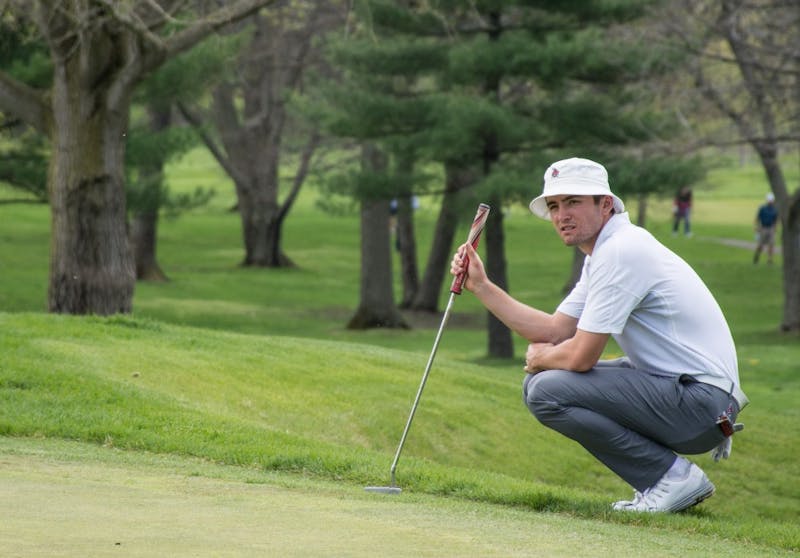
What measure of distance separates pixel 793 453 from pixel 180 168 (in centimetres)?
6862

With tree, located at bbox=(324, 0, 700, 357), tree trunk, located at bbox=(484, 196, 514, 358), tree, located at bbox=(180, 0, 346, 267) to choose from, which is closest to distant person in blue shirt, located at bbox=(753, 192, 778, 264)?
tree, located at bbox=(180, 0, 346, 267)

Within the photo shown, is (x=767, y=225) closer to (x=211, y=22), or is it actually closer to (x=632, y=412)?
(x=211, y=22)

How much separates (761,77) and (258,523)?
19950mm

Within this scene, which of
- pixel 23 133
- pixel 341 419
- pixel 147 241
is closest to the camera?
pixel 341 419

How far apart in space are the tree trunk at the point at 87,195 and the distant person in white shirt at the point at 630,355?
1053 cm

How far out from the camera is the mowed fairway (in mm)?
4688

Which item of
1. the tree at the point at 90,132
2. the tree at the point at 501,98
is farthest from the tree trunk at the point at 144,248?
the tree at the point at 90,132

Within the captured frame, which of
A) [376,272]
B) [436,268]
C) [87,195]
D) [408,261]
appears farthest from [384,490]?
[408,261]

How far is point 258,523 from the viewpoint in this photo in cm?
522

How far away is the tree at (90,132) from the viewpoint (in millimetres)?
15891

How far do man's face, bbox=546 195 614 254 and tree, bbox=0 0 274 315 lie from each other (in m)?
9.87

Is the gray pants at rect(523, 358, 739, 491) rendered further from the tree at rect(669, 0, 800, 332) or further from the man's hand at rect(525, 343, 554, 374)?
the tree at rect(669, 0, 800, 332)

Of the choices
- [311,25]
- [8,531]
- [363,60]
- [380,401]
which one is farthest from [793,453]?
[311,25]

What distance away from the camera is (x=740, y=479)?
11914 mm
